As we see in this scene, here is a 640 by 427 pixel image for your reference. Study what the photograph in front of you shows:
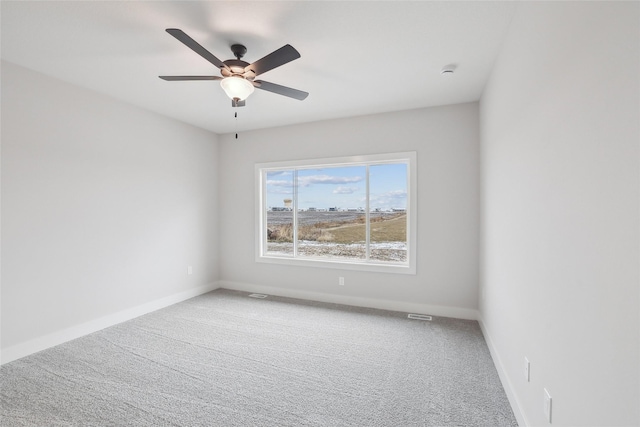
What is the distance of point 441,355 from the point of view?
272 cm

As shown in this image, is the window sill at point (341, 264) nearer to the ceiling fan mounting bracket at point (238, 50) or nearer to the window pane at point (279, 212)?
the window pane at point (279, 212)

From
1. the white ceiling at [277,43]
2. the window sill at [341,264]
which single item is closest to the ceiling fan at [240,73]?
the white ceiling at [277,43]

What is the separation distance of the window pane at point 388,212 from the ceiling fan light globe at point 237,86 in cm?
229

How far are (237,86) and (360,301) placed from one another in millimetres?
3161

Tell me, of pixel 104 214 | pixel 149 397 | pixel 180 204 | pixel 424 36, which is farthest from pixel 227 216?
pixel 424 36

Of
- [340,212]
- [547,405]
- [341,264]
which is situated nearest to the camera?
[547,405]

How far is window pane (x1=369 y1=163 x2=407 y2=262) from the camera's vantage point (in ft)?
13.2

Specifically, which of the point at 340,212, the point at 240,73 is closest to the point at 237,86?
the point at 240,73

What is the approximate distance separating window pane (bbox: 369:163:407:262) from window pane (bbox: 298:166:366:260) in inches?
5.9

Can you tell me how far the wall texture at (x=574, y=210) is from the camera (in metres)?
0.83

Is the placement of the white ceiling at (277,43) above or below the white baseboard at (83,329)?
above

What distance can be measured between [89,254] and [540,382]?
416 centimetres

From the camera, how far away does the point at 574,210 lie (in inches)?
44.6

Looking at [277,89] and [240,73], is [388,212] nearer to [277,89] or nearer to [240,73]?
[277,89]
